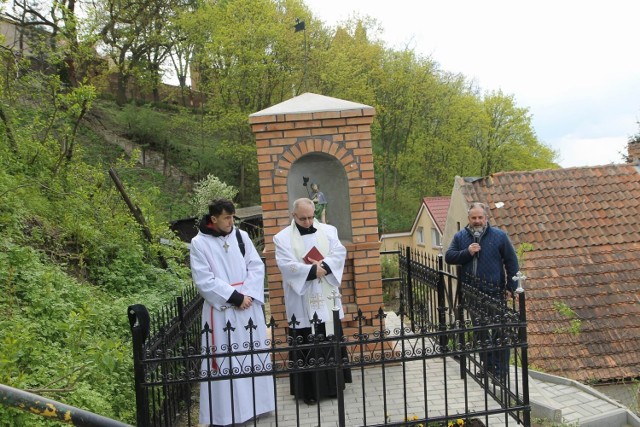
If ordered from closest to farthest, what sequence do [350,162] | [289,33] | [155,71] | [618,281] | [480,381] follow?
[480,381]
[350,162]
[618,281]
[289,33]
[155,71]

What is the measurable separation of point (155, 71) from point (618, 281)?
76.9 ft

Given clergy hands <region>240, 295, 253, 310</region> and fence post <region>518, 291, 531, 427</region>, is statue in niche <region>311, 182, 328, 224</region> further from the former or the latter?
fence post <region>518, 291, 531, 427</region>

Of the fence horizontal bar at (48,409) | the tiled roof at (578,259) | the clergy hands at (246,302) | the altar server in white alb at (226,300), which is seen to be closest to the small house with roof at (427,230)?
the tiled roof at (578,259)

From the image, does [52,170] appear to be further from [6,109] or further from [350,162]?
[350,162]

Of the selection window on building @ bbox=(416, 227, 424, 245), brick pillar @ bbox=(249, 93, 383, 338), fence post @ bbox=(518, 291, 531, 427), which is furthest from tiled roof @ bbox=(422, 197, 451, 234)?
fence post @ bbox=(518, 291, 531, 427)

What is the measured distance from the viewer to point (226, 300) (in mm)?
4242

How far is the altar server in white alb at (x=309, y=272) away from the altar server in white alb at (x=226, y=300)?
1.20 ft

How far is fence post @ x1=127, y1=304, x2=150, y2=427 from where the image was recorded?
3.39 metres

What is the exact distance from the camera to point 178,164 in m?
24.1

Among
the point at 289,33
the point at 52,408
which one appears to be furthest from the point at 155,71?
the point at 52,408

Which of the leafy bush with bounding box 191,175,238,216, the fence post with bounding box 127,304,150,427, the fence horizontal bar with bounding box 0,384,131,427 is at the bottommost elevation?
the fence post with bounding box 127,304,150,427

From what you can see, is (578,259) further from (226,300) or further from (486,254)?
(226,300)

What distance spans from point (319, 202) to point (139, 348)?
288cm

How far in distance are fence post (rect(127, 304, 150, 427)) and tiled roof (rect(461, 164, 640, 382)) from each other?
6.14m
